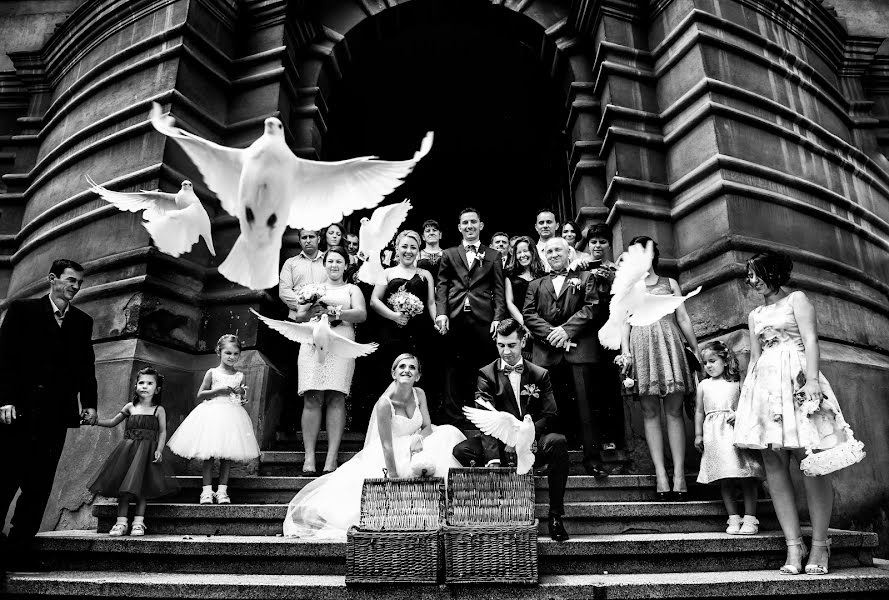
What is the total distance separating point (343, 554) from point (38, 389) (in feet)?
8.39

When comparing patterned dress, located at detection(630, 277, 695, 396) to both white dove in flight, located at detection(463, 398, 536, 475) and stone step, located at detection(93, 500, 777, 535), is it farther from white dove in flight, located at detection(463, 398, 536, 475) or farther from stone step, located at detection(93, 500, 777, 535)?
white dove in flight, located at detection(463, 398, 536, 475)

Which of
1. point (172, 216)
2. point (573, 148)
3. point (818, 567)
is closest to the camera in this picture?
point (818, 567)

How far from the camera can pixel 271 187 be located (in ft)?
15.4

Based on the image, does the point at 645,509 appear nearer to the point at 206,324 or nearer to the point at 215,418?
the point at 215,418

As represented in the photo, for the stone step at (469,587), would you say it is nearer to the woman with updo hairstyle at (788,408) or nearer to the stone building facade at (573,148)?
the woman with updo hairstyle at (788,408)

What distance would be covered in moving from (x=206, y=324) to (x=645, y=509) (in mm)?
5490

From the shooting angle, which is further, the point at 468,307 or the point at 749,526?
the point at 468,307

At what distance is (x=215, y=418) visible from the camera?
559 cm

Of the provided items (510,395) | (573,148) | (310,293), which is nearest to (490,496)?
(510,395)

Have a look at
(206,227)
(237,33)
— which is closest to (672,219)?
(206,227)

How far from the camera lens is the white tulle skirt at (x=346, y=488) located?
4.83 metres

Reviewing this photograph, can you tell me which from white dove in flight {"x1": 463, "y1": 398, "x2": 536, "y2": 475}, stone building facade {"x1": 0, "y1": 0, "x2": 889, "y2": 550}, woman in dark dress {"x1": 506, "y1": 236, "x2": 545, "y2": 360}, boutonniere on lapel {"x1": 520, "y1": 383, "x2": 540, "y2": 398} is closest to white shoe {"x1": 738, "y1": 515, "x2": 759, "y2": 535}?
boutonniere on lapel {"x1": 520, "y1": 383, "x2": 540, "y2": 398}

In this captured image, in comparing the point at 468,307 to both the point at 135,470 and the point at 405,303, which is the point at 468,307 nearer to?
the point at 405,303

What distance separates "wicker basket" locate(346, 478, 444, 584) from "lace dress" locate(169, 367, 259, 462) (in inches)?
73.0
